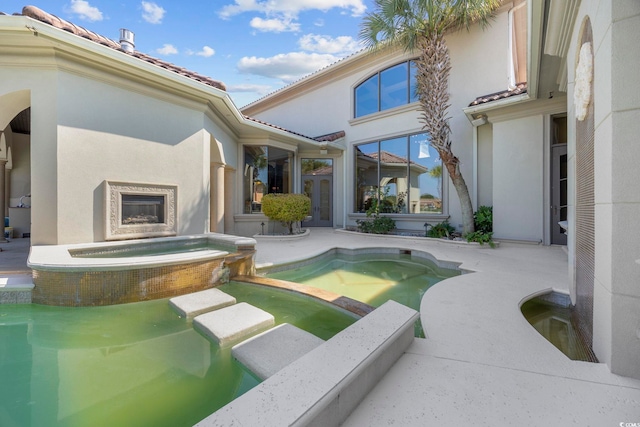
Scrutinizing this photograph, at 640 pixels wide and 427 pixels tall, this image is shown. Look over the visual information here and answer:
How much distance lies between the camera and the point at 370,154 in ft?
37.2

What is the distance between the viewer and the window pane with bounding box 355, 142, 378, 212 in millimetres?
11180

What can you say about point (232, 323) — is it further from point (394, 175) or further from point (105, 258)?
point (394, 175)

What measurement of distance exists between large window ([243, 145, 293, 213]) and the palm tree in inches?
208

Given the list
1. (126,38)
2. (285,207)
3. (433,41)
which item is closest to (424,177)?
(433,41)

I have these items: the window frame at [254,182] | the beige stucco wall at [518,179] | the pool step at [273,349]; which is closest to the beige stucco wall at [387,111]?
the beige stucco wall at [518,179]

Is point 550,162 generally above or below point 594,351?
above

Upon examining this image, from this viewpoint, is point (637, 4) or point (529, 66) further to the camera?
point (529, 66)

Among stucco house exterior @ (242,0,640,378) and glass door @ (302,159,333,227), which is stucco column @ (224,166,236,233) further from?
stucco house exterior @ (242,0,640,378)

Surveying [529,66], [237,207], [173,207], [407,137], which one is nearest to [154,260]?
[173,207]

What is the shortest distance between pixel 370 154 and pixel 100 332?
33.4ft

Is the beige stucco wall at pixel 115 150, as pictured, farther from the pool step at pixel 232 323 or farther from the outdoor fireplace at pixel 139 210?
the pool step at pixel 232 323

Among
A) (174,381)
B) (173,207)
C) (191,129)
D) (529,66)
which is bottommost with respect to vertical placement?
(174,381)

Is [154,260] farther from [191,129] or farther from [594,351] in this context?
[594,351]

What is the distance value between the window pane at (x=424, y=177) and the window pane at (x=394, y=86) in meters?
1.68
